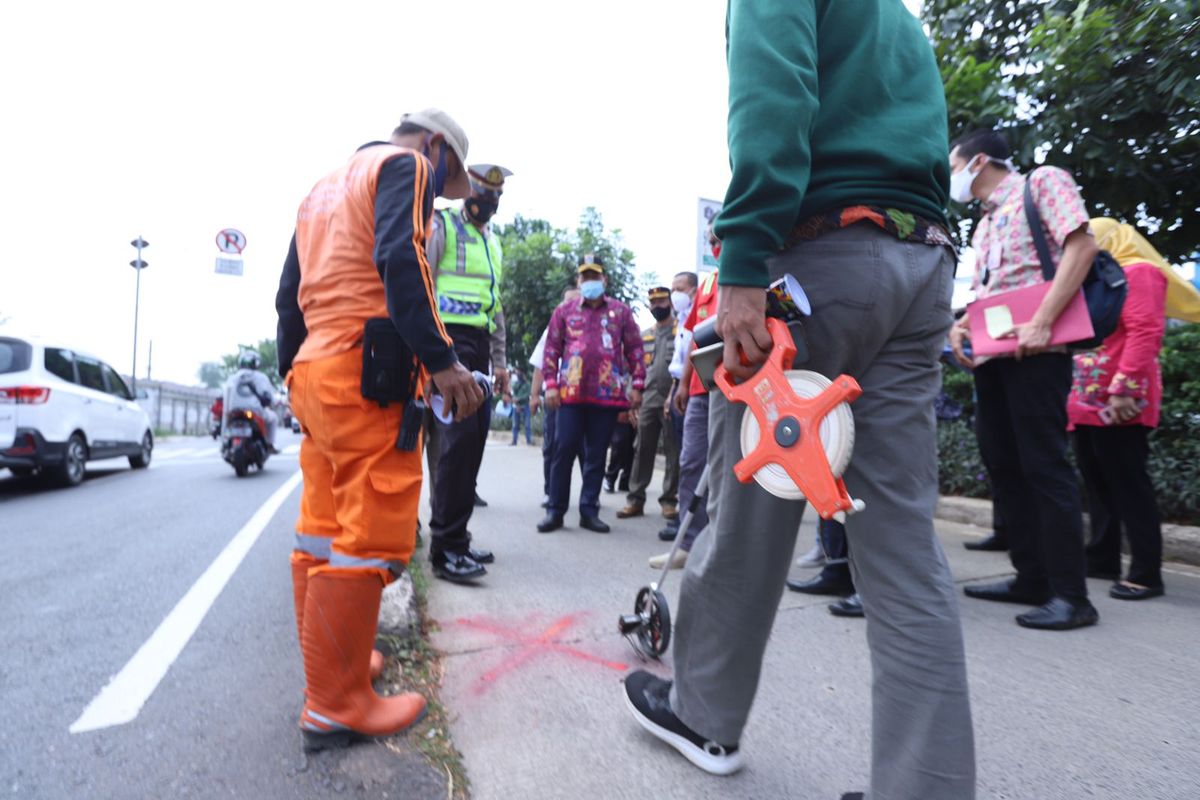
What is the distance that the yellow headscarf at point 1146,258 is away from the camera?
11.3 ft

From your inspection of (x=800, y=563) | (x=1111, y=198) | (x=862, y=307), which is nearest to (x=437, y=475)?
(x=800, y=563)

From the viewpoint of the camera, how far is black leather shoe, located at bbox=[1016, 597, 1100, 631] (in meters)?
2.80

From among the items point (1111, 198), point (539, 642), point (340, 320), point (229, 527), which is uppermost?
point (1111, 198)

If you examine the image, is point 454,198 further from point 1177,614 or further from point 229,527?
point 229,527

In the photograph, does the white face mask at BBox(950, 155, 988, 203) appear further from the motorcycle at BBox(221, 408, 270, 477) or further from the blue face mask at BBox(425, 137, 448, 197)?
the motorcycle at BBox(221, 408, 270, 477)

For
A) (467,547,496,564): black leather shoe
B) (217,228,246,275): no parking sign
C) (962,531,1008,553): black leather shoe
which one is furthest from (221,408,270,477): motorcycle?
(217,228,246,275): no parking sign

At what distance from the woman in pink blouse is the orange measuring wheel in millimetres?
2636

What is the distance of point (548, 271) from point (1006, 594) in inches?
608

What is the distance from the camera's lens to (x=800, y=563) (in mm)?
4082

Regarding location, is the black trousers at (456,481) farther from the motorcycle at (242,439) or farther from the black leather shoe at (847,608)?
the motorcycle at (242,439)

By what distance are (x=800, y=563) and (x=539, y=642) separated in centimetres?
197

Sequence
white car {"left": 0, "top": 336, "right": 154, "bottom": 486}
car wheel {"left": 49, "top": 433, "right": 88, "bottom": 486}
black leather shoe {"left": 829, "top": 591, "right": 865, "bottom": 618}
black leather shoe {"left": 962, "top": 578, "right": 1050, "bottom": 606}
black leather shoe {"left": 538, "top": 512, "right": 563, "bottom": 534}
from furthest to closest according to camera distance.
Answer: car wheel {"left": 49, "top": 433, "right": 88, "bottom": 486} < white car {"left": 0, "top": 336, "right": 154, "bottom": 486} < black leather shoe {"left": 538, "top": 512, "right": 563, "bottom": 534} < black leather shoe {"left": 962, "top": 578, "right": 1050, "bottom": 606} < black leather shoe {"left": 829, "top": 591, "right": 865, "bottom": 618}

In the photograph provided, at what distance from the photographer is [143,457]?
11.7 metres

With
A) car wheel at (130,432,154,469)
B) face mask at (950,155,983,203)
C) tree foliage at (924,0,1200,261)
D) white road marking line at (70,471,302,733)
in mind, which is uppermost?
tree foliage at (924,0,1200,261)
